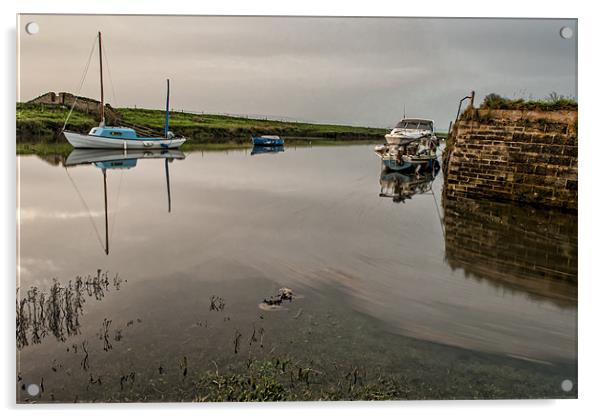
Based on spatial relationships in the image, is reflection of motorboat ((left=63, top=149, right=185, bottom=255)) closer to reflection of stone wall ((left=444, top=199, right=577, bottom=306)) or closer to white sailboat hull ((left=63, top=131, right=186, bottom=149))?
white sailboat hull ((left=63, top=131, right=186, bottom=149))

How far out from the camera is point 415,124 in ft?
16.1

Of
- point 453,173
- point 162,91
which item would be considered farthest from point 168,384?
point 453,173

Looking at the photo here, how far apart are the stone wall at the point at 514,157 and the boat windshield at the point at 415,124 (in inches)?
13.5

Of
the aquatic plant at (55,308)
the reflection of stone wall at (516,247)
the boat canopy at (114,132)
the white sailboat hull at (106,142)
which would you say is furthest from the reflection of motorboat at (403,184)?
the aquatic plant at (55,308)

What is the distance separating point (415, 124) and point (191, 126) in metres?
2.30

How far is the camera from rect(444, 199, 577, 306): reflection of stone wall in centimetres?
405

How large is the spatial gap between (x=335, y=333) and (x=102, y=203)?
8.70 feet

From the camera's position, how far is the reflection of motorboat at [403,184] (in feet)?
22.0

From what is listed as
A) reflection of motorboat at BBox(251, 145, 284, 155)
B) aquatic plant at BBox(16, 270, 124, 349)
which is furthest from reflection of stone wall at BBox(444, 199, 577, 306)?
aquatic plant at BBox(16, 270, 124, 349)

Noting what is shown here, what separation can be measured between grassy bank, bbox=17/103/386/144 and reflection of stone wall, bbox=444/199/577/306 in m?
1.44

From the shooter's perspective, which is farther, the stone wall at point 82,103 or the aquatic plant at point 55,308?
the stone wall at point 82,103

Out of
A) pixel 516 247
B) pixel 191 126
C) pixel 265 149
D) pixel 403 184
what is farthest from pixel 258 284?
pixel 403 184

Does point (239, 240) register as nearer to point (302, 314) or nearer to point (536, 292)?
point (302, 314)

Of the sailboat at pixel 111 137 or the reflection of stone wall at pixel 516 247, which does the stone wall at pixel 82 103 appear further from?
the reflection of stone wall at pixel 516 247
